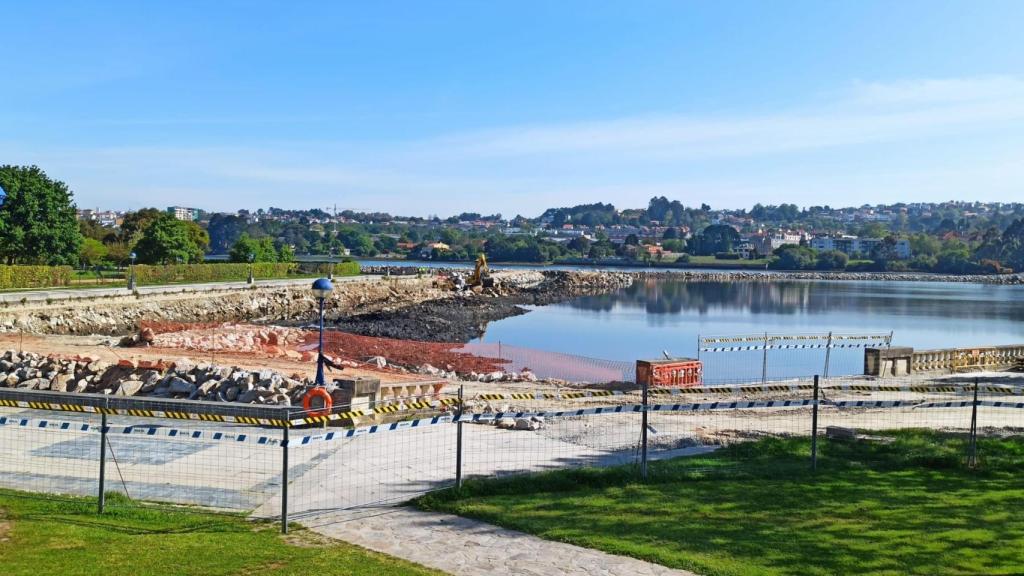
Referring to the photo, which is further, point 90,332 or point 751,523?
point 90,332

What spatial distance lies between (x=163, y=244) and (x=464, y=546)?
223ft

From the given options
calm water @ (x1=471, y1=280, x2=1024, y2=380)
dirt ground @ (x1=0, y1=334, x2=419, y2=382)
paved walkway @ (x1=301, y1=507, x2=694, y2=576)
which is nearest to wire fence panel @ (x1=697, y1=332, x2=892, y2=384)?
calm water @ (x1=471, y1=280, x2=1024, y2=380)

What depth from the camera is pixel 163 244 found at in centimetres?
6950

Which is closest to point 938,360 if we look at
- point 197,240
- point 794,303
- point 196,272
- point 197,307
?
point 197,307

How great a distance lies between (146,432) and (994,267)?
20257 centimetres

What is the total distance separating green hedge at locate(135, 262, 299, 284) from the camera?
5909cm

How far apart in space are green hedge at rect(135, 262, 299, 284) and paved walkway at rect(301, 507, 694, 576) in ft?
176

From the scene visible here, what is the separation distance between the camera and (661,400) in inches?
727

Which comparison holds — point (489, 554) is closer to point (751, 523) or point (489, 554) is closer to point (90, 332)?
point (751, 523)

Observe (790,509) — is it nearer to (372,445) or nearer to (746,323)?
(372,445)

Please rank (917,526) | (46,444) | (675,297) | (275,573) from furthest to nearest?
(675,297)
(46,444)
(917,526)
(275,573)

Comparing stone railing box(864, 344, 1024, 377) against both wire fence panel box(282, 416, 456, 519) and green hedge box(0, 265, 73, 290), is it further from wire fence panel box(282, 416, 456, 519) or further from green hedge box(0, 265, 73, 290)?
green hedge box(0, 265, 73, 290)

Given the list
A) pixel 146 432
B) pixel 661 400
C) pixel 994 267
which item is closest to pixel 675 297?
pixel 661 400

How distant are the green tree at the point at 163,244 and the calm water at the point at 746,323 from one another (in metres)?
29.5
